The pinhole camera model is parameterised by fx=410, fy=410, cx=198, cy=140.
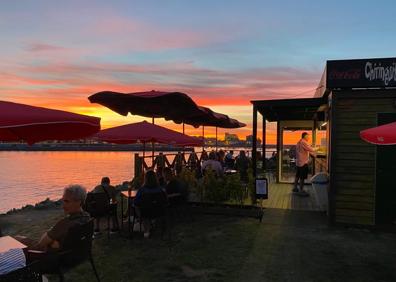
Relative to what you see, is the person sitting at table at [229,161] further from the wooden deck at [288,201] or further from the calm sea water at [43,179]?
the calm sea water at [43,179]

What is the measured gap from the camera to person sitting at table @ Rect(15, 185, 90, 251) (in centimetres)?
422

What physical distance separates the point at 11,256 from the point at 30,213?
7.85 meters

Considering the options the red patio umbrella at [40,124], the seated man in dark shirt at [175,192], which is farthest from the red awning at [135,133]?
the red patio umbrella at [40,124]

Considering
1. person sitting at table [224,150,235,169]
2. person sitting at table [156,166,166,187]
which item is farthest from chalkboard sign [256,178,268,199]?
person sitting at table [224,150,235,169]

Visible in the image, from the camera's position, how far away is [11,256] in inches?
144

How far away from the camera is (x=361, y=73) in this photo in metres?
8.15

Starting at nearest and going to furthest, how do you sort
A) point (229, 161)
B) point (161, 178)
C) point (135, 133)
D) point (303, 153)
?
point (161, 178) → point (135, 133) → point (303, 153) → point (229, 161)

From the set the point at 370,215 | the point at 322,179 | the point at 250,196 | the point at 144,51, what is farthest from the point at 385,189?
the point at 144,51

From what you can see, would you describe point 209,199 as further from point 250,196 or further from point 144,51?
point 144,51

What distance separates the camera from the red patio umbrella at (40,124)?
11.5ft

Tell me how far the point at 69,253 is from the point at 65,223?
1.06 feet

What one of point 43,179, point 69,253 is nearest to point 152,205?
point 69,253

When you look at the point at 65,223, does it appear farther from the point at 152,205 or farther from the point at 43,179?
the point at 43,179

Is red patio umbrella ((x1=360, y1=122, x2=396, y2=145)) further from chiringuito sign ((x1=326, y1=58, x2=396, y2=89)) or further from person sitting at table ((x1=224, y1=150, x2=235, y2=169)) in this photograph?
person sitting at table ((x1=224, y1=150, x2=235, y2=169))
